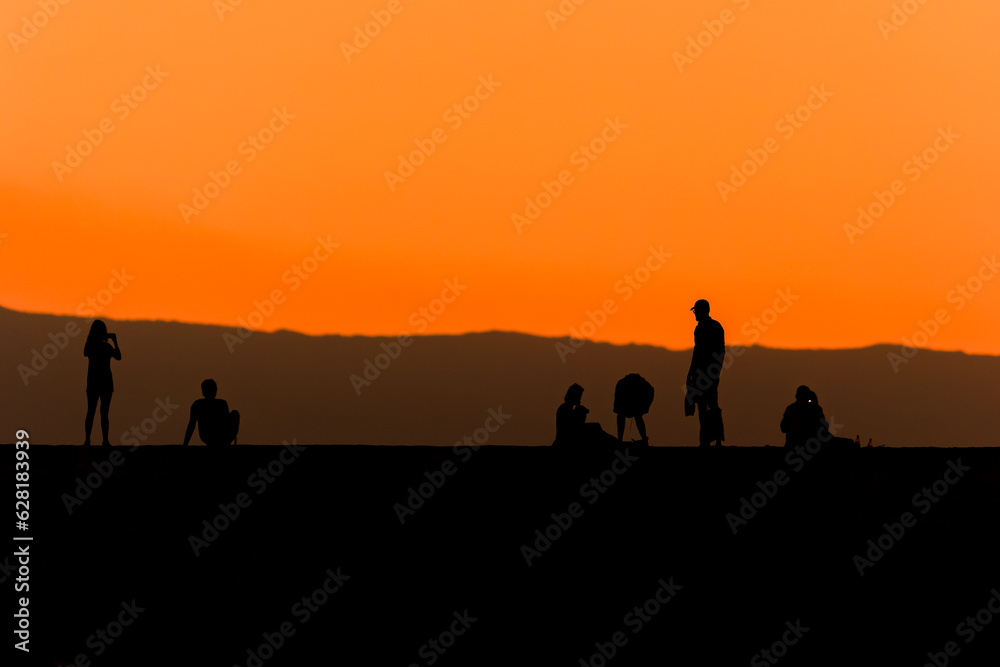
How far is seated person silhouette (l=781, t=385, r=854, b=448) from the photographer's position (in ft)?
63.8

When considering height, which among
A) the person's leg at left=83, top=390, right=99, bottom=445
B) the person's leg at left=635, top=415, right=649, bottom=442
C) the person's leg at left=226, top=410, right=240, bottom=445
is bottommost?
the person's leg at left=83, top=390, right=99, bottom=445

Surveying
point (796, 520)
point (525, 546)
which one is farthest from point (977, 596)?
point (525, 546)

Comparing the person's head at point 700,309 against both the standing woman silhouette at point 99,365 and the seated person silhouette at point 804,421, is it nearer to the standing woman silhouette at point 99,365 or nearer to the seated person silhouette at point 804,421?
the seated person silhouette at point 804,421

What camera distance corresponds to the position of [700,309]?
19.4m

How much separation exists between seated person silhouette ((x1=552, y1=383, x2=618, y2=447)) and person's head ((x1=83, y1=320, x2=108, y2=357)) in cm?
618

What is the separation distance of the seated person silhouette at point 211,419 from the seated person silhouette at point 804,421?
23.7 feet

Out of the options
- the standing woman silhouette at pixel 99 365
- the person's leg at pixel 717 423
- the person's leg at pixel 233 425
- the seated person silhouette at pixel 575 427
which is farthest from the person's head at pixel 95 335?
the person's leg at pixel 717 423

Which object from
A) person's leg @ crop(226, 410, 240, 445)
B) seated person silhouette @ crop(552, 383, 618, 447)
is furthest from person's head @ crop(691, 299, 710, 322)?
person's leg @ crop(226, 410, 240, 445)

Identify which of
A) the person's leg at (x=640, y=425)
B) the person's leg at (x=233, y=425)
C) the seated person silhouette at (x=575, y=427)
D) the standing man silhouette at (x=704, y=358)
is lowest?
the person's leg at (x=233, y=425)

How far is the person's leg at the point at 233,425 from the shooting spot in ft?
64.6

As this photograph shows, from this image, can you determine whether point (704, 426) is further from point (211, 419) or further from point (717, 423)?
point (211, 419)

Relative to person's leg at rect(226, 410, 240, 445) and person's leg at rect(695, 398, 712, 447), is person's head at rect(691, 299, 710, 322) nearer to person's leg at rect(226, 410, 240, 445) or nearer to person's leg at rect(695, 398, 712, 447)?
person's leg at rect(695, 398, 712, 447)

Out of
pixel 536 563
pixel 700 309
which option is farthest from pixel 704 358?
pixel 536 563

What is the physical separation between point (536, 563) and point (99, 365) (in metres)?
6.90
